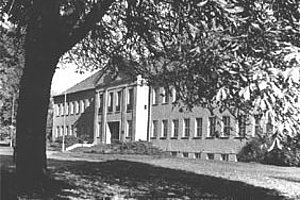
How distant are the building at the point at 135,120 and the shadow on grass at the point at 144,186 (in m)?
17.4

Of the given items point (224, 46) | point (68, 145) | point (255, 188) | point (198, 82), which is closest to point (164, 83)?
point (255, 188)

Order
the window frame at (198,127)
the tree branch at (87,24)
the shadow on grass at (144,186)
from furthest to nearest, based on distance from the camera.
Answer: the window frame at (198,127) → the shadow on grass at (144,186) → the tree branch at (87,24)

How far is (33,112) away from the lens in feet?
38.1

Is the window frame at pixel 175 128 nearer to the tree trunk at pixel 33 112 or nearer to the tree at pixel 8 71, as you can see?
the tree at pixel 8 71

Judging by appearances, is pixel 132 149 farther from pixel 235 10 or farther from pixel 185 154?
pixel 235 10

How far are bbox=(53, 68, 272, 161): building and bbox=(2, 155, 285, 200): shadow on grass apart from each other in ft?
57.0

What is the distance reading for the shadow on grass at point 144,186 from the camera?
12.2 meters

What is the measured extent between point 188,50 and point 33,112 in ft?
17.1

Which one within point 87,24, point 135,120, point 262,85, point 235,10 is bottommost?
point 262,85

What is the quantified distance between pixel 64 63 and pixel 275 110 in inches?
699

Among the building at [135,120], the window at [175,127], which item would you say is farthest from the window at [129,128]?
the window at [175,127]

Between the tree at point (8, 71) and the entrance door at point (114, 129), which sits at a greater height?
the tree at point (8, 71)

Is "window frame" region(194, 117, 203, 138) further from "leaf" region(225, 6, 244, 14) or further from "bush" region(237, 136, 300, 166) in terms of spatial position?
"leaf" region(225, 6, 244, 14)

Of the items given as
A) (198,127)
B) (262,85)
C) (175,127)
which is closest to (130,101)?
(175,127)
